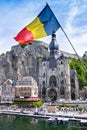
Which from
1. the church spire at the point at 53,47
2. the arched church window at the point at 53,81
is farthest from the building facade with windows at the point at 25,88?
the church spire at the point at 53,47

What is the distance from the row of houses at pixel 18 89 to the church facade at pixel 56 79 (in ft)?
14.0

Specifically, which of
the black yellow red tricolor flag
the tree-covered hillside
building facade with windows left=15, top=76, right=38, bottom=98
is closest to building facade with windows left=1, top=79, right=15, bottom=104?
building facade with windows left=15, top=76, right=38, bottom=98

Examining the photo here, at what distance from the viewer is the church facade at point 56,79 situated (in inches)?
3418

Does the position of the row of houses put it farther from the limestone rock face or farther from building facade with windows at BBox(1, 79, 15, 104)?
the limestone rock face

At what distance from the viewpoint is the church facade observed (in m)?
86.8

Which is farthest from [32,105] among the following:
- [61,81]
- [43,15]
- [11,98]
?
[43,15]

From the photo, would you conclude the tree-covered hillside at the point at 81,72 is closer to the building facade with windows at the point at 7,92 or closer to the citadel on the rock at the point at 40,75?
the citadel on the rock at the point at 40,75

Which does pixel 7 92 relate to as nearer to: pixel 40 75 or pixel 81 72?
pixel 40 75

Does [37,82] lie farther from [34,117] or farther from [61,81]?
[34,117]

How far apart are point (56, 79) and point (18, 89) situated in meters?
14.2

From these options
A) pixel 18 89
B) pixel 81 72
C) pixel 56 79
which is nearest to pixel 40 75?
pixel 56 79

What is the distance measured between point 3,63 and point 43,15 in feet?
270

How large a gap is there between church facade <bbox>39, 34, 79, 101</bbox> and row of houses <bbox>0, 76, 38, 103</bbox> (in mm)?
4265

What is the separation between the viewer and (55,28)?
18391 mm
